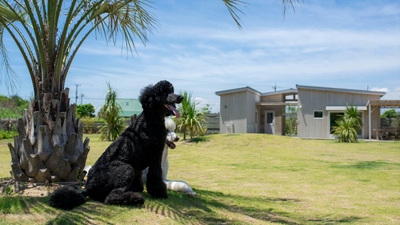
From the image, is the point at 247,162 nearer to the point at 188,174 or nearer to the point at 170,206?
the point at 188,174

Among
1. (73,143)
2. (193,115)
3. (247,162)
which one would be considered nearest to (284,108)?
(193,115)

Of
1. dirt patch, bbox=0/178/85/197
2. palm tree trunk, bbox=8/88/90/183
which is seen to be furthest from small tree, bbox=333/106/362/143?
dirt patch, bbox=0/178/85/197

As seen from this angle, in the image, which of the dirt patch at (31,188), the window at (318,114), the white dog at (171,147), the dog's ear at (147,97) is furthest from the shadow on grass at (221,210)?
the window at (318,114)

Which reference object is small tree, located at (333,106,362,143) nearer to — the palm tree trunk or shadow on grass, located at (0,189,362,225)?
shadow on grass, located at (0,189,362,225)

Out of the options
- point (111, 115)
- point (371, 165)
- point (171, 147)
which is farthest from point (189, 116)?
point (171, 147)

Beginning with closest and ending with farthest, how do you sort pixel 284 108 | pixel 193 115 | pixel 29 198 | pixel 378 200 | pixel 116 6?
pixel 29 198
pixel 116 6
pixel 378 200
pixel 193 115
pixel 284 108

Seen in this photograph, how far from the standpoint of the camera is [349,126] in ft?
73.4

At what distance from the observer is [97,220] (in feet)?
11.8

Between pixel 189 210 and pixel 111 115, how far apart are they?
16558 millimetres

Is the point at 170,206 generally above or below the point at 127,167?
below

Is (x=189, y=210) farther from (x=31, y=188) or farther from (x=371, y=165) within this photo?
(x=371, y=165)

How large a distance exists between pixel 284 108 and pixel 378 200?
23.1 meters

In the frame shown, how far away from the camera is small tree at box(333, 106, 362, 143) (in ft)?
72.4

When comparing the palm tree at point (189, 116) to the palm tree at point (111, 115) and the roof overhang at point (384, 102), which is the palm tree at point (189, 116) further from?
the roof overhang at point (384, 102)
